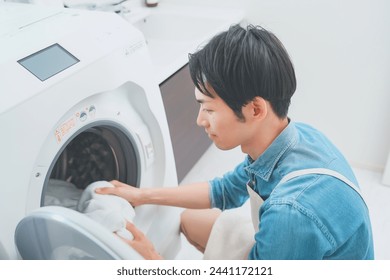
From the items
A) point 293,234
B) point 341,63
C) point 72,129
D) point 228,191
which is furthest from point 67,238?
point 341,63

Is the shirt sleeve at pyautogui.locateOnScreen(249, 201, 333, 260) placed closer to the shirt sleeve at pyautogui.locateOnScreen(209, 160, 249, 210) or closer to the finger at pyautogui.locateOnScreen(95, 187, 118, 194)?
the shirt sleeve at pyautogui.locateOnScreen(209, 160, 249, 210)

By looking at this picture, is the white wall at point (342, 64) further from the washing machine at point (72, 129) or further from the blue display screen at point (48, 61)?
the blue display screen at point (48, 61)

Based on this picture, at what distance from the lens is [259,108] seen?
90cm

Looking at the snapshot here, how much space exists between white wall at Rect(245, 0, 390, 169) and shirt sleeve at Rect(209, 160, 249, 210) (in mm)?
1251

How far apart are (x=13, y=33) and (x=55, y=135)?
325 millimetres

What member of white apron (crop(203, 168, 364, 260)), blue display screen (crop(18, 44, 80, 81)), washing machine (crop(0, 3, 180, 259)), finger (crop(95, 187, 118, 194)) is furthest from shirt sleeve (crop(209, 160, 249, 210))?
blue display screen (crop(18, 44, 80, 81))

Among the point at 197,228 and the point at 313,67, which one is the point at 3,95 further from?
the point at 313,67

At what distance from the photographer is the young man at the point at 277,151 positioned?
842 mm

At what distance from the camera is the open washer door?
1.97ft

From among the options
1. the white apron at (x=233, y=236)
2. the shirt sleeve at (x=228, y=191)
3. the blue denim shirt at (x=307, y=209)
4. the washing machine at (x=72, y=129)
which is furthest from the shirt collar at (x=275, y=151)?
the washing machine at (x=72, y=129)

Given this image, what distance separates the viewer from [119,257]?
593 mm

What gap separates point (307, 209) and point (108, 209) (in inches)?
23.2

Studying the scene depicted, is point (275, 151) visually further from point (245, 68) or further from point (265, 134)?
point (245, 68)

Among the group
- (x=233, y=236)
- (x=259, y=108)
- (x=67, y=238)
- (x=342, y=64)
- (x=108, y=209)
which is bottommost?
(x=233, y=236)
